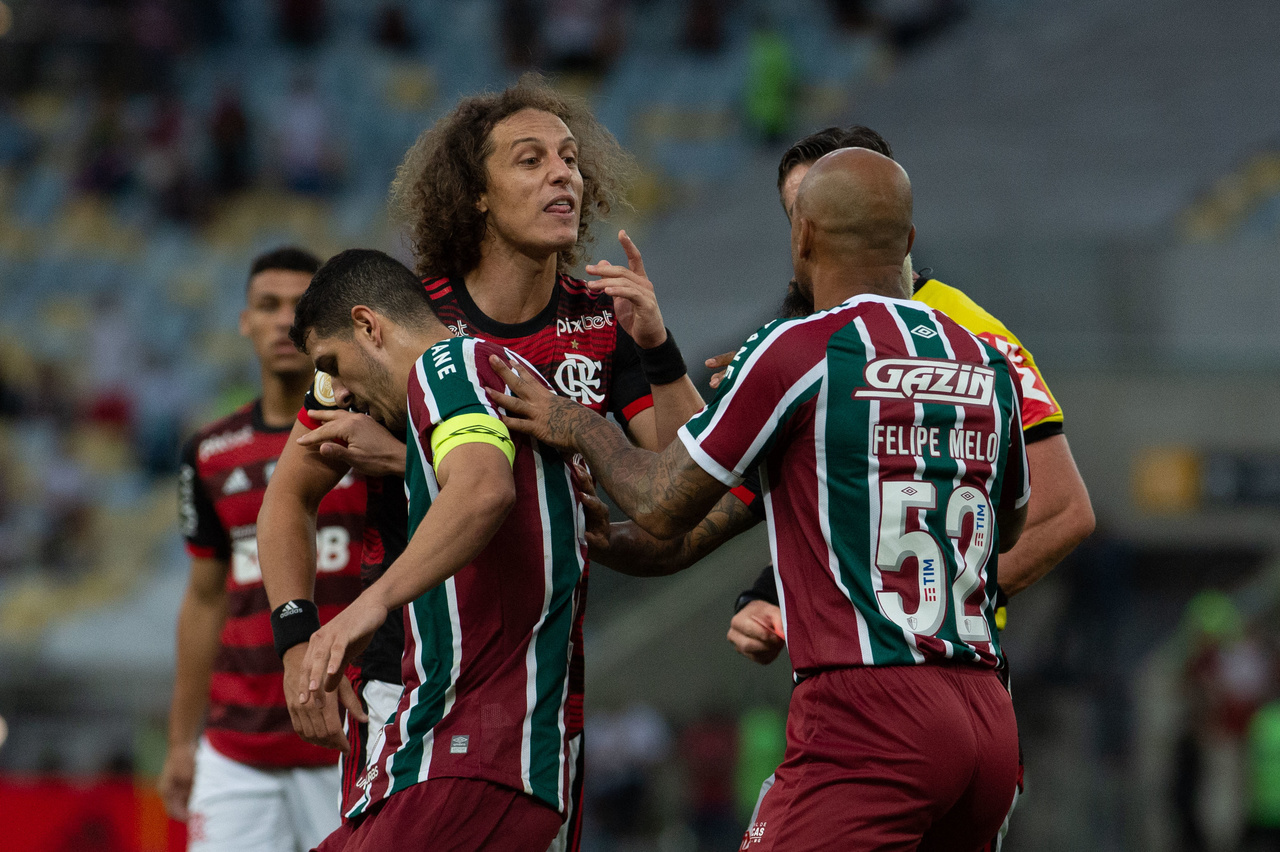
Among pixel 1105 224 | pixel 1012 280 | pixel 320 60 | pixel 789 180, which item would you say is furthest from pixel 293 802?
pixel 320 60

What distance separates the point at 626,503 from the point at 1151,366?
11.5m

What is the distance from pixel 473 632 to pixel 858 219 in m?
1.26

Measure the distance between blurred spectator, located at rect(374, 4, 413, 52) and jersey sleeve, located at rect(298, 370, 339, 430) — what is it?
53.9ft

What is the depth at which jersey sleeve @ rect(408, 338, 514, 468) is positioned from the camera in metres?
3.24

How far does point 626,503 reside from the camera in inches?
137

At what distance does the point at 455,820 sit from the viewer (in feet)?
10.6

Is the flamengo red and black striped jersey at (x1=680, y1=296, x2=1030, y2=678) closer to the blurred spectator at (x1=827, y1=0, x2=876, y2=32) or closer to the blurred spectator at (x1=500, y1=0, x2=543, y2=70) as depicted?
the blurred spectator at (x1=500, y1=0, x2=543, y2=70)

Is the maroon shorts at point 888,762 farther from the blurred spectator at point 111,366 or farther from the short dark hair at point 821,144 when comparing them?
the blurred spectator at point 111,366

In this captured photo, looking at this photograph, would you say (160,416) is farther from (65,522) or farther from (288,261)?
(288,261)

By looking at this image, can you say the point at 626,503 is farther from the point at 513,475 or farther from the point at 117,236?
the point at 117,236

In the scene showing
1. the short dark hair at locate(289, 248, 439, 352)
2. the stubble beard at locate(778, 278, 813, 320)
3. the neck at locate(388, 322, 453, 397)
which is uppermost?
the short dark hair at locate(289, 248, 439, 352)

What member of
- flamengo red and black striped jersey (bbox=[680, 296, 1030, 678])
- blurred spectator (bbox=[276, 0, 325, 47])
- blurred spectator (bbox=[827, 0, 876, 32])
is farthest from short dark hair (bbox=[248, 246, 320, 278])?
blurred spectator (bbox=[276, 0, 325, 47])

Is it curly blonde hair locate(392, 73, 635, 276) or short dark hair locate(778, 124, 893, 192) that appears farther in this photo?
short dark hair locate(778, 124, 893, 192)

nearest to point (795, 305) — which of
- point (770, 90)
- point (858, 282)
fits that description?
point (858, 282)
